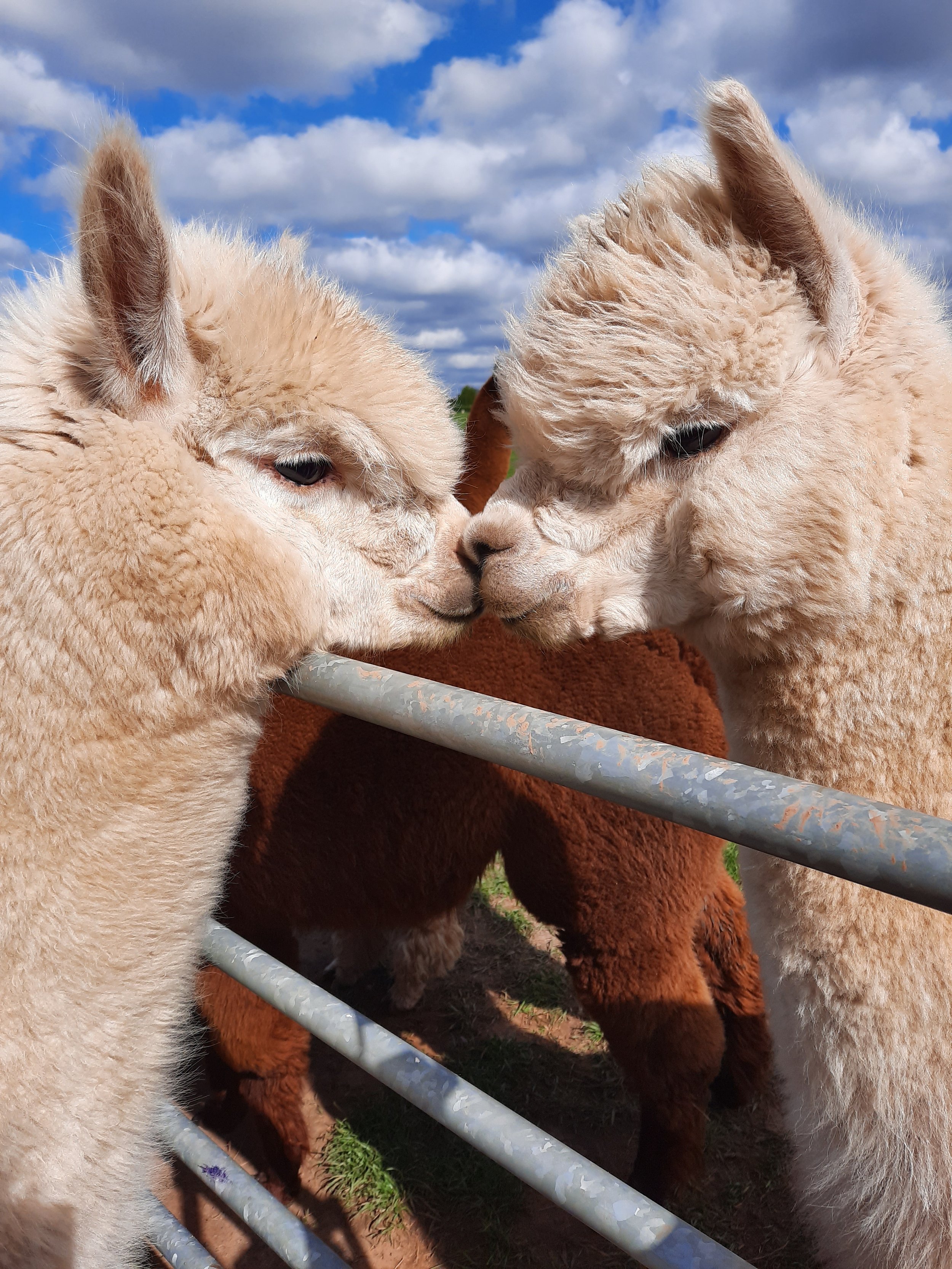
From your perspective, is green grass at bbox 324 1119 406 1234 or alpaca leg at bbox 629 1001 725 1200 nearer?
alpaca leg at bbox 629 1001 725 1200

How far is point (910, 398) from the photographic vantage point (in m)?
1.20

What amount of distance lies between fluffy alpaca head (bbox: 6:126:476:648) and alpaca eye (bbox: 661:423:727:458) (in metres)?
Answer: 0.39

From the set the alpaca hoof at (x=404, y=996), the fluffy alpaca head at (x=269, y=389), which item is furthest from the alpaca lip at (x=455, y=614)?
the alpaca hoof at (x=404, y=996)

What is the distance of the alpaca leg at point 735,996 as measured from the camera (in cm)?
285

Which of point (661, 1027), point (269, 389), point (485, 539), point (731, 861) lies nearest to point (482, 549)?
point (485, 539)

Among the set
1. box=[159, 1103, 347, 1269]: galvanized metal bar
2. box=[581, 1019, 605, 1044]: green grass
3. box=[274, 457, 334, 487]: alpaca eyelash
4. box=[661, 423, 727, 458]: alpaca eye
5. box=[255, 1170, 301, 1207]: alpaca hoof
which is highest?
box=[661, 423, 727, 458]: alpaca eye

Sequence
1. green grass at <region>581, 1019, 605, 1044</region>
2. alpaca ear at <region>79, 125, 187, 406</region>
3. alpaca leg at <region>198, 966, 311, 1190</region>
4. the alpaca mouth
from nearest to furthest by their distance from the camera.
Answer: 1. alpaca ear at <region>79, 125, 187, 406</region>
2. the alpaca mouth
3. alpaca leg at <region>198, 966, 311, 1190</region>
4. green grass at <region>581, 1019, 605, 1044</region>

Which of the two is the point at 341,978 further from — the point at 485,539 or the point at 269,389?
the point at 269,389

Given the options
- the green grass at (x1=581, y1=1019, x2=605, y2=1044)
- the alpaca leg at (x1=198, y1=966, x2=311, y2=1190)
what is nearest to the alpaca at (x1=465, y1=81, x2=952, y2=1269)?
the alpaca leg at (x1=198, y1=966, x2=311, y2=1190)

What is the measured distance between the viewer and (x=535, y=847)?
2.33 metres

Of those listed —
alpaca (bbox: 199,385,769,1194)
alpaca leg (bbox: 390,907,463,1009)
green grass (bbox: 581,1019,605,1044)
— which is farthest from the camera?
alpaca leg (bbox: 390,907,463,1009)

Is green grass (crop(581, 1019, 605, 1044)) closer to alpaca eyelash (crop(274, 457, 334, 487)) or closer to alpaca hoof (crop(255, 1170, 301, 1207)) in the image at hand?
alpaca hoof (crop(255, 1170, 301, 1207))

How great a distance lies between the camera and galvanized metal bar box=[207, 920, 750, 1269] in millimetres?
924

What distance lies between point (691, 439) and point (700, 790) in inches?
29.6
